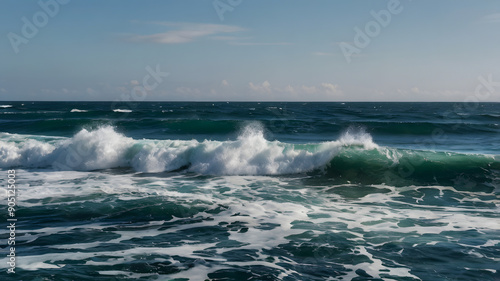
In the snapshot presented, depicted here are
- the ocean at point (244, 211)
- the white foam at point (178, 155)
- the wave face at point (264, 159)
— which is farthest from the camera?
the white foam at point (178, 155)

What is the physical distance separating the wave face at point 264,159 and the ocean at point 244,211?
6 centimetres

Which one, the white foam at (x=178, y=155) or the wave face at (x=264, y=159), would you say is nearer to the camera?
the wave face at (x=264, y=159)

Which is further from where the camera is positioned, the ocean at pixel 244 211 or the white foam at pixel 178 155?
the white foam at pixel 178 155

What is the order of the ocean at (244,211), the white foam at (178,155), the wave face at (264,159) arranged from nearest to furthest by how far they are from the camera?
the ocean at (244,211) → the wave face at (264,159) → the white foam at (178,155)

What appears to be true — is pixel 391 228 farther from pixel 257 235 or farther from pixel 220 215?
pixel 220 215

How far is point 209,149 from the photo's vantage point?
55.6 ft

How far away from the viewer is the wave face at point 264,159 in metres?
14.8

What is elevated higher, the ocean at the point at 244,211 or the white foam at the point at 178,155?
the white foam at the point at 178,155

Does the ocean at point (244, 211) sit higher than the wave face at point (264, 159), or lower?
lower

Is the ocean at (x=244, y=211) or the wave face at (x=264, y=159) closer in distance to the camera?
the ocean at (x=244, y=211)

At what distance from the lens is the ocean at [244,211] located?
21.0 feet

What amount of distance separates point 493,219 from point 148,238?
7.30 meters

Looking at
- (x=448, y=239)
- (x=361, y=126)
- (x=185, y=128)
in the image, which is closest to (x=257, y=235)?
(x=448, y=239)

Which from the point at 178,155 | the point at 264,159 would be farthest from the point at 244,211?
the point at 178,155
